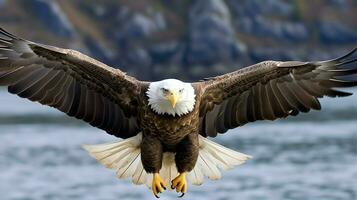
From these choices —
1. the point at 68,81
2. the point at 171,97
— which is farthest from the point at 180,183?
the point at 68,81

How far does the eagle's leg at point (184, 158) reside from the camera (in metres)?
9.06

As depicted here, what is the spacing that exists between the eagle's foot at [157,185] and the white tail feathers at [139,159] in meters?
0.24

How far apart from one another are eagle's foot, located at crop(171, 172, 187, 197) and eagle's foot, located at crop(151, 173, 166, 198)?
10 cm

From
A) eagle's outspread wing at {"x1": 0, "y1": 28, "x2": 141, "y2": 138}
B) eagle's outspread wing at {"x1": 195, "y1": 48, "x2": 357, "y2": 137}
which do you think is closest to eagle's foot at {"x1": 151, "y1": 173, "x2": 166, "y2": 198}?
eagle's outspread wing at {"x1": 0, "y1": 28, "x2": 141, "y2": 138}

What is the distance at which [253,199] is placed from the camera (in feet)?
58.9

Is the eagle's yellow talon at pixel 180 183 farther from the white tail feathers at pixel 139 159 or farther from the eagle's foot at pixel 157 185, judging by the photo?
the white tail feathers at pixel 139 159

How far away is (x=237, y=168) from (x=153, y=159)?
13959 mm

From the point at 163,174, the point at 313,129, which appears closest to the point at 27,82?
the point at 163,174

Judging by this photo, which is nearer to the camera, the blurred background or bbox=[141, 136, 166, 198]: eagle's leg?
bbox=[141, 136, 166, 198]: eagle's leg

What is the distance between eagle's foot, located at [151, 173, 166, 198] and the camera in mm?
9133

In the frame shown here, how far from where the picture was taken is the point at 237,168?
2295 cm

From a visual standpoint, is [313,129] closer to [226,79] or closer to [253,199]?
[253,199]

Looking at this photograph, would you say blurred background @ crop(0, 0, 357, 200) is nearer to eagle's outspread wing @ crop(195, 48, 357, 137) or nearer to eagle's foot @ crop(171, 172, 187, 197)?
eagle's outspread wing @ crop(195, 48, 357, 137)

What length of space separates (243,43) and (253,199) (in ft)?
162
